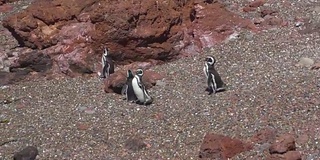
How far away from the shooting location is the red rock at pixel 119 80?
10.8m

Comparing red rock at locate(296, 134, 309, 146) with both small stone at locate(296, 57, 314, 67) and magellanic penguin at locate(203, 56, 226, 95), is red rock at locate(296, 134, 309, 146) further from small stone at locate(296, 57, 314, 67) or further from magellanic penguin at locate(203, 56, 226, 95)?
small stone at locate(296, 57, 314, 67)

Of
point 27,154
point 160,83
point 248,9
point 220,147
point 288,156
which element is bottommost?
point 248,9

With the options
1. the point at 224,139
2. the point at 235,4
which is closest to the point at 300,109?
the point at 224,139

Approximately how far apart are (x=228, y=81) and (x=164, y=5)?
2.52 metres

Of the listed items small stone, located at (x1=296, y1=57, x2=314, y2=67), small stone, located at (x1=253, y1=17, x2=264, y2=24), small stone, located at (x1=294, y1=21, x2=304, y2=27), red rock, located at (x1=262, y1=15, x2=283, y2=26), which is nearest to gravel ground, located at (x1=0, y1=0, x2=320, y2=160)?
small stone, located at (x1=296, y1=57, x2=314, y2=67)

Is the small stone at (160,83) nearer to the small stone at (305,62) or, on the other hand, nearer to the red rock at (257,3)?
the small stone at (305,62)

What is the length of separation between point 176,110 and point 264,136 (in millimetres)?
1783

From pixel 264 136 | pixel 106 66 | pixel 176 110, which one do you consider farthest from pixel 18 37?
pixel 264 136

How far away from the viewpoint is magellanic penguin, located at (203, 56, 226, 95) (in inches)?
404

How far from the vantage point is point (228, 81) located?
10758 millimetres

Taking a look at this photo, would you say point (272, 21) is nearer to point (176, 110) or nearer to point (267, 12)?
point (267, 12)

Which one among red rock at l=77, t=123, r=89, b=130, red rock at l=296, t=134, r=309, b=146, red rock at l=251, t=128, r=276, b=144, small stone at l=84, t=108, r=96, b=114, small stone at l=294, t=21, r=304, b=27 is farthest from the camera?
small stone at l=294, t=21, r=304, b=27

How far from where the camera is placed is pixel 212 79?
10.2 meters

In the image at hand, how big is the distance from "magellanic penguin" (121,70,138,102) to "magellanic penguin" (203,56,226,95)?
127cm
